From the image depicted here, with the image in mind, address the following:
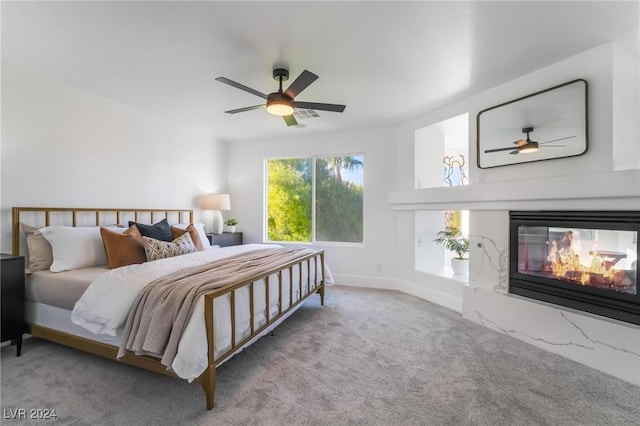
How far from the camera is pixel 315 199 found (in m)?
5.16

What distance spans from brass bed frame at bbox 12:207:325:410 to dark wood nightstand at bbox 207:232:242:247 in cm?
84

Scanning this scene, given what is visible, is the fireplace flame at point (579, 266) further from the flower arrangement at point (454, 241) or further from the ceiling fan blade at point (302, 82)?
the ceiling fan blade at point (302, 82)

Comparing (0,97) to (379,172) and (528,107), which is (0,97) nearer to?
(379,172)

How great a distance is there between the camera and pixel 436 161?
4.47 metres

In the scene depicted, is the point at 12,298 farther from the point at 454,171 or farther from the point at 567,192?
the point at 454,171

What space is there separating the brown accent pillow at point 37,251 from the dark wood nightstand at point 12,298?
147 mm

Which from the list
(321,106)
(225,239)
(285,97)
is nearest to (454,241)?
(321,106)

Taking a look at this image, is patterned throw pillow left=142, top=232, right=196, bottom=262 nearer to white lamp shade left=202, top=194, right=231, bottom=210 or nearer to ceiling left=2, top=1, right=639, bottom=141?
white lamp shade left=202, top=194, right=231, bottom=210

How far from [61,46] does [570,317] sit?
476cm

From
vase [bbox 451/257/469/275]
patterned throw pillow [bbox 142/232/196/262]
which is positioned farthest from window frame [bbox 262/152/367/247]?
patterned throw pillow [bbox 142/232/196/262]

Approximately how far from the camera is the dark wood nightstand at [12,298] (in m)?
2.33

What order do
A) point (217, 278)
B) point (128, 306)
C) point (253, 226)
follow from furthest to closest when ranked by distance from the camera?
point (253, 226)
point (217, 278)
point (128, 306)

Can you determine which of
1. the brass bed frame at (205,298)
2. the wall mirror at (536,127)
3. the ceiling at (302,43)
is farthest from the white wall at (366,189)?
the wall mirror at (536,127)

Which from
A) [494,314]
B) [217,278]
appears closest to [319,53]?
[217,278]
